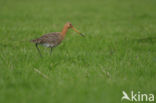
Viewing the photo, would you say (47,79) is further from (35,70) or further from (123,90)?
(123,90)

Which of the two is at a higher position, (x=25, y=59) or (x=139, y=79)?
(x=25, y=59)

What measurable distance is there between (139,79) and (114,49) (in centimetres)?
337

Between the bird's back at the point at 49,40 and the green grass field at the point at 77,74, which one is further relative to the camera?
the bird's back at the point at 49,40

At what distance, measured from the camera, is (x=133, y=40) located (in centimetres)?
1018

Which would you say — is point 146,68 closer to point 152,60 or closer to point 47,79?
point 152,60

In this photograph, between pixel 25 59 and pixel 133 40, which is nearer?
pixel 25 59

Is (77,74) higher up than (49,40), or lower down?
lower down

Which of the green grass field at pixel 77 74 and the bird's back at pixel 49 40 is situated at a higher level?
the bird's back at pixel 49 40

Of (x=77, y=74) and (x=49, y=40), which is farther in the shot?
(x=49, y=40)

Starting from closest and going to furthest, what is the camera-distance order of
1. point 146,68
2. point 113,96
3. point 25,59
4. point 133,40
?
point 113,96, point 146,68, point 25,59, point 133,40

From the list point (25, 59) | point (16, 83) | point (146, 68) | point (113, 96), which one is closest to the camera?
point (113, 96)

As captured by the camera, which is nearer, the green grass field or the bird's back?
the green grass field

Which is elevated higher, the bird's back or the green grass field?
the bird's back

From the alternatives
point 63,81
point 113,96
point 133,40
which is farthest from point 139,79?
point 133,40
